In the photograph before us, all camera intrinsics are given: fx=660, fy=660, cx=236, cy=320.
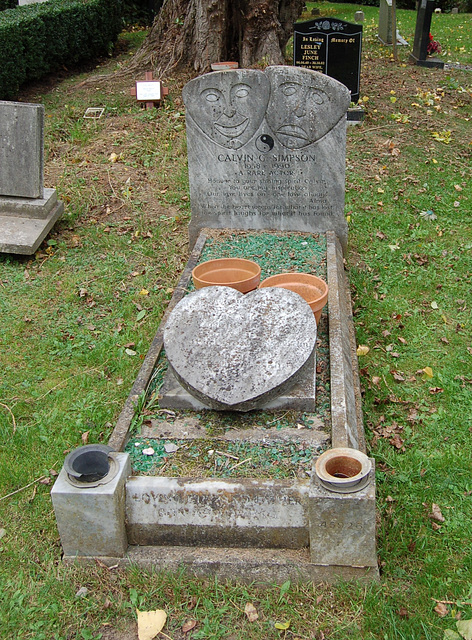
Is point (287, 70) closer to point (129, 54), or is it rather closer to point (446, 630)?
point (446, 630)

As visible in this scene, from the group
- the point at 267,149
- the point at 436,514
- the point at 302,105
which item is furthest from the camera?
the point at 267,149

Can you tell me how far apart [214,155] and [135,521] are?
351cm

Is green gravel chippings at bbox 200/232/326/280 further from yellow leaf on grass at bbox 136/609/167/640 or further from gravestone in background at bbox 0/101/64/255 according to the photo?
yellow leaf on grass at bbox 136/609/167/640

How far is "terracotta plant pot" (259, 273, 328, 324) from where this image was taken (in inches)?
176

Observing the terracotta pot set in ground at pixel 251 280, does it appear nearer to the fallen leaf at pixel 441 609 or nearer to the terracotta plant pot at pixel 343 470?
the terracotta plant pot at pixel 343 470

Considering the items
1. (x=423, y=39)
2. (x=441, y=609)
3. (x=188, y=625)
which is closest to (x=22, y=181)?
(x=188, y=625)

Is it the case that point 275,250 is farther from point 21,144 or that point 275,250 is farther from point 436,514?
point 436,514

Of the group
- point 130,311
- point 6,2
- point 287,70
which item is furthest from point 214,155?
point 6,2

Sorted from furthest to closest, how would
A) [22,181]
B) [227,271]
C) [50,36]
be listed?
[50,36] → [22,181] → [227,271]

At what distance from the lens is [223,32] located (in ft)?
31.9

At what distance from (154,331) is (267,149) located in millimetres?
1866

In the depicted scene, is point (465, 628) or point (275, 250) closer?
point (465, 628)

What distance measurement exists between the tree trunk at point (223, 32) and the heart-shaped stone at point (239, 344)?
6671mm

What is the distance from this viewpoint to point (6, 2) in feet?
51.0
